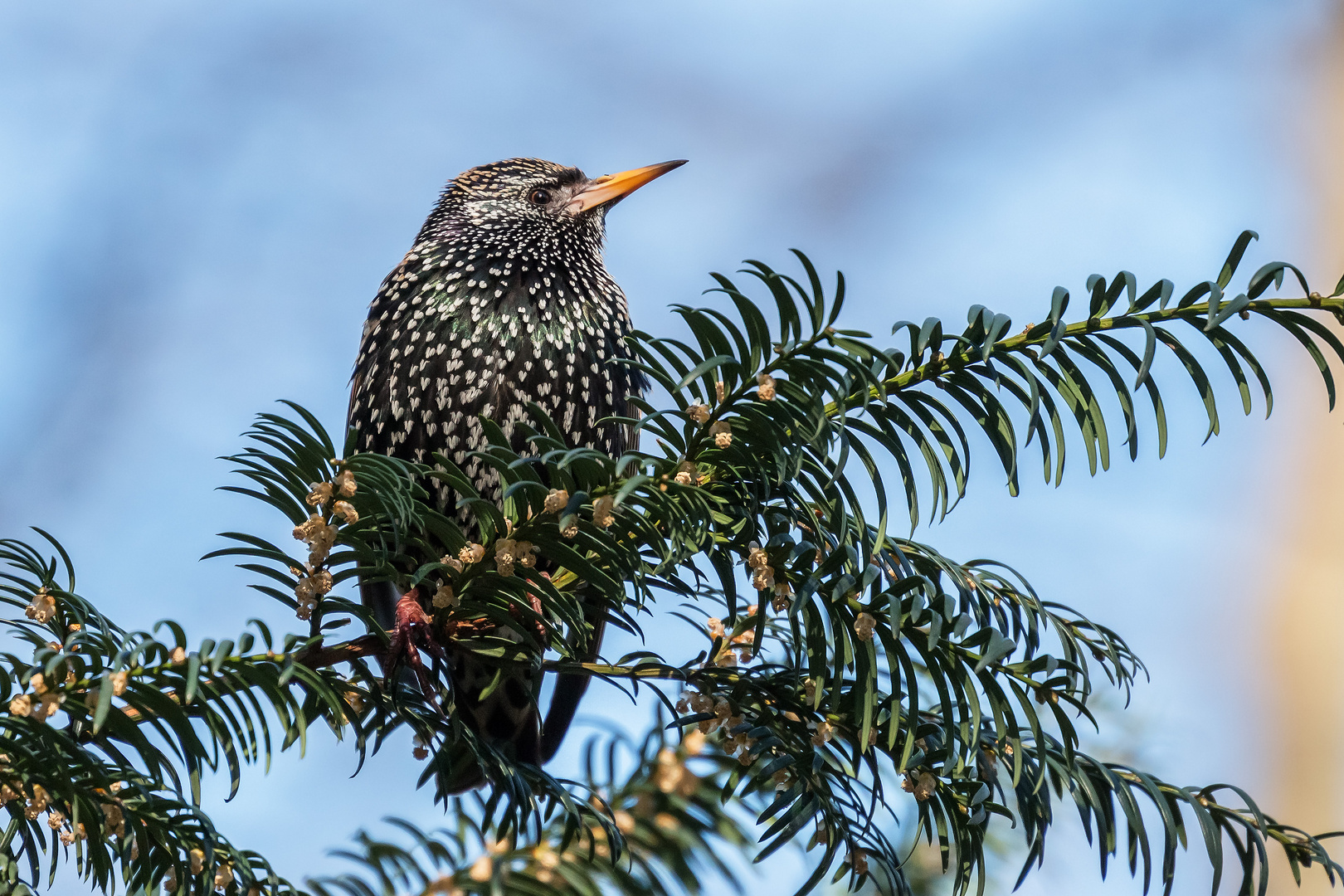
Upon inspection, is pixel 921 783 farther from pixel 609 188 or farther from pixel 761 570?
pixel 609 188

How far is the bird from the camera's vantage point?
2502 mm

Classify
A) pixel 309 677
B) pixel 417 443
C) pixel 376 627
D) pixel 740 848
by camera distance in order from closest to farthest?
pixel 309 677 → pixel 376 627 → pixel 740 848 → pixel 417 443

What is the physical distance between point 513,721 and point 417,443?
629 mm

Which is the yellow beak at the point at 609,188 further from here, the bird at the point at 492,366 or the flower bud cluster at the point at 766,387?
the flower bud cluster at the point at 766,387

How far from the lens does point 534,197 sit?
11.2 feet

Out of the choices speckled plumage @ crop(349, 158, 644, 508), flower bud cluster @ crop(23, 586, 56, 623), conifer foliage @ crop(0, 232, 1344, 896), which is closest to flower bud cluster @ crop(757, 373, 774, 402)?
conifer foliage @ crop(0, 232, 1344, 896)

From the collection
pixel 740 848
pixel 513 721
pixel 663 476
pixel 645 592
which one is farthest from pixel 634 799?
pixel 663 476

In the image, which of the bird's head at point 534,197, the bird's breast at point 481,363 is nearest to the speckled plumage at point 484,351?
the bird's breast at point 481,363

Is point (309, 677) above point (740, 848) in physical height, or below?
above

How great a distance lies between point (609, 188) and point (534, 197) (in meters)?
0.22

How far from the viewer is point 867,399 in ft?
4.64

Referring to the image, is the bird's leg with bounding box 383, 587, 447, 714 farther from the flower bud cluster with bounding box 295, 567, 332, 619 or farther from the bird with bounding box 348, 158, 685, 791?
the bird with bounding box 348, 158, 685, 791

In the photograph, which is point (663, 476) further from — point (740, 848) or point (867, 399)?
point (740, 848)

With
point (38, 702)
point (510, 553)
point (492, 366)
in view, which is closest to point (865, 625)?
point (510, 553)
